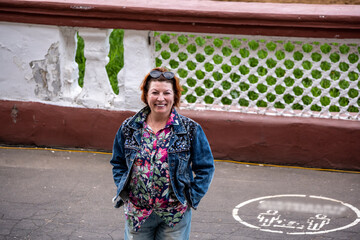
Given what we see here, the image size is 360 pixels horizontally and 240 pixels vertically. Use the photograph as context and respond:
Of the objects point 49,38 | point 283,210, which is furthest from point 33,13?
point 283,210

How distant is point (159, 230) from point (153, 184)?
0.36 meters

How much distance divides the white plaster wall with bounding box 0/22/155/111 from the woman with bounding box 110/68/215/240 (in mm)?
3397

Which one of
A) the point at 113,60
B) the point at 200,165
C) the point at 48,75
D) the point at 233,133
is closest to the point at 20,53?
the point at 48,75

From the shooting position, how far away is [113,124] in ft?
24.7

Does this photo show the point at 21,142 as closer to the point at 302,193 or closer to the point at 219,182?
the point at 219,182

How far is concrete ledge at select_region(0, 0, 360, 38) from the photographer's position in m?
6.83

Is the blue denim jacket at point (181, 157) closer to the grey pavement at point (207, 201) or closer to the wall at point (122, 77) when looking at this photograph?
the grey pavement at point (207, 201)

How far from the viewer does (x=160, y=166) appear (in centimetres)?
385

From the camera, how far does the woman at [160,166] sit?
3871mm

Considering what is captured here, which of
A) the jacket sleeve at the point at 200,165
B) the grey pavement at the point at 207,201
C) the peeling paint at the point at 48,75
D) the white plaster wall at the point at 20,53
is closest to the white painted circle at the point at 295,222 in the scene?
the grey pavement at the point at 207,201

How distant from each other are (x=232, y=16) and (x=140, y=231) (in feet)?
12.2

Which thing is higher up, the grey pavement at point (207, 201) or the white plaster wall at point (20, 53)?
the white plaster wall at point (20, 53)

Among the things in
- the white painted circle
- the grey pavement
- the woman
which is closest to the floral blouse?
the woman

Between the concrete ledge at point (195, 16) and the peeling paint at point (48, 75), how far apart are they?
0.46 meters
